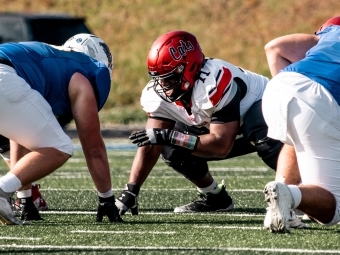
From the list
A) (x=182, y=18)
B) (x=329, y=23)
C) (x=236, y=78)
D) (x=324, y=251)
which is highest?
(x=329, y=23)

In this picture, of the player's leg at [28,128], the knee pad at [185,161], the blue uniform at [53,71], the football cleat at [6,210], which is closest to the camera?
the football cleat at [6,210]

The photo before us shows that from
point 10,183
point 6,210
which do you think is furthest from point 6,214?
point 10,183

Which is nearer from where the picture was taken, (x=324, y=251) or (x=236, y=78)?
(x=324, y=251)

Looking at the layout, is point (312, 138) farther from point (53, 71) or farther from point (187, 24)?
point (187, 24)

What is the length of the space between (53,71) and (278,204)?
1.71 meters

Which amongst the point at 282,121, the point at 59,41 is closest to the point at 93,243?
the point at 282,121

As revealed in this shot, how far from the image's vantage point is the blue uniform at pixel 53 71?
17.8ft

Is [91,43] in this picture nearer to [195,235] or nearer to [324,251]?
[195,235]

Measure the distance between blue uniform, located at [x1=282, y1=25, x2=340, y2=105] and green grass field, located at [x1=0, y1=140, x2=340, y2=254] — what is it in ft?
2.65

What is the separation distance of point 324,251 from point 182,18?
20098mm

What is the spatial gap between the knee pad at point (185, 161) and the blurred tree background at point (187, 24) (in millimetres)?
14149

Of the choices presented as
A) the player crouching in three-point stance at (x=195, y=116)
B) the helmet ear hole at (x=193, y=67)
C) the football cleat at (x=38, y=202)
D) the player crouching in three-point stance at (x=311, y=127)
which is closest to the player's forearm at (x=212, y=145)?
the player crouching in three-point stance at (x=195, y=116)

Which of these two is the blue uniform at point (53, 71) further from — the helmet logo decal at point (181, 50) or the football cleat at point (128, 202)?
the football cleat at point (128, 202)

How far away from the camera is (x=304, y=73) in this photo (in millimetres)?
4820
